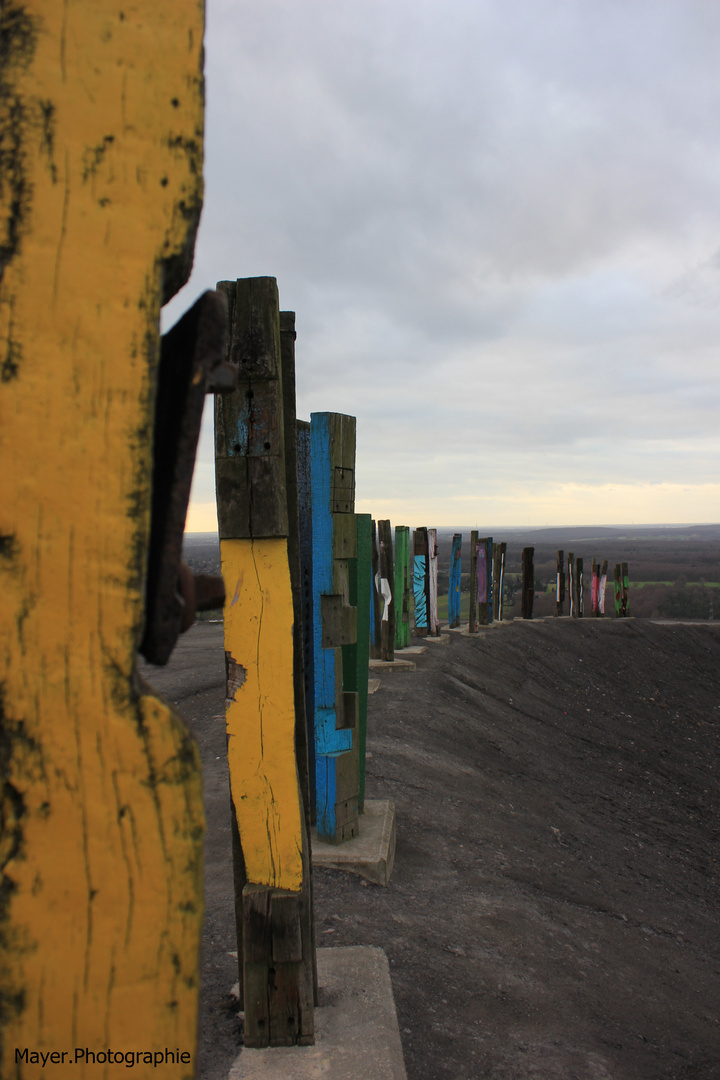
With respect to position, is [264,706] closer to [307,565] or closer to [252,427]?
[252,427]

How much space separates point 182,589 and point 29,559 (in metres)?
0.19

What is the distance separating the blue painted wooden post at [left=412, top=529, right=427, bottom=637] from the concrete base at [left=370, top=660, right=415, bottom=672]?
99.7 inches

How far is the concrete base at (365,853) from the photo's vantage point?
372cm

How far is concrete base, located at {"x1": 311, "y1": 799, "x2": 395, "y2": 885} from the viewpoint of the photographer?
372 cm

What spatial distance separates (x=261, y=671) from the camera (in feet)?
6.72

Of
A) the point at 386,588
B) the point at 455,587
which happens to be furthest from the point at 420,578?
the point at 386,588

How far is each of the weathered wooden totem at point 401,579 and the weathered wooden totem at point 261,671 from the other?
8.17 metres

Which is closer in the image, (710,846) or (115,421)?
(115,421)

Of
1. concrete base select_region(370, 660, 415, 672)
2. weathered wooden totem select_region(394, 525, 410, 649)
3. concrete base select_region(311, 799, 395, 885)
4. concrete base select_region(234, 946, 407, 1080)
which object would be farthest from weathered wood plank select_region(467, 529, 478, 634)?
concrete base select_region(234, 946, 407, 1080)

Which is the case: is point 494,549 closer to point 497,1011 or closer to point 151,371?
point 497,1011

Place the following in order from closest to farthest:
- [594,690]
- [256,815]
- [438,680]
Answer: [256,815] → [438,680] → [594,690]

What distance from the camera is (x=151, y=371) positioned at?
2.77 feet

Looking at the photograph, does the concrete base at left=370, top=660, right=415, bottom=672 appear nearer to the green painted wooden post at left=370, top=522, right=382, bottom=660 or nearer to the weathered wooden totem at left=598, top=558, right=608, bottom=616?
the green painted wooden post at left=370, top=522, right=382, bottom=660

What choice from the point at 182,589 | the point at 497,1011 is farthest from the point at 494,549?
the point at 182,589
